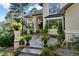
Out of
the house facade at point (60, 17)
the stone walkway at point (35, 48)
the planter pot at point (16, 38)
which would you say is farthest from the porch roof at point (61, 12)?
the planter pot at point (16, 38)

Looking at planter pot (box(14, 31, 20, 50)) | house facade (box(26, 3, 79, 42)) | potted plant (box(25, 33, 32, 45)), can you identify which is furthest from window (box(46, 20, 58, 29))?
planter pot (box(14, 31, 20, 50))

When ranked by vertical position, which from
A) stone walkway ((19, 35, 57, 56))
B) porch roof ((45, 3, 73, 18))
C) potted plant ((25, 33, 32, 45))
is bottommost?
stone walkway ((19, 35, 57, 56))

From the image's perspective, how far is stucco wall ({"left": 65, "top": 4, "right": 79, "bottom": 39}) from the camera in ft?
8.73

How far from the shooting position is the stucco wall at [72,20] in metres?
2.66

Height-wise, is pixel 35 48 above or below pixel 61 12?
below


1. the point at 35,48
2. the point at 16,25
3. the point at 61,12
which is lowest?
the point at 35,48

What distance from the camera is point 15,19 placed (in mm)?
2697

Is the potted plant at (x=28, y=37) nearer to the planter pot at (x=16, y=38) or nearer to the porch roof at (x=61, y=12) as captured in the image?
the planter pot at (x=16, y=38)

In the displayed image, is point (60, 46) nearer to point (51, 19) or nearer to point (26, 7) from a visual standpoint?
point (51, 19)

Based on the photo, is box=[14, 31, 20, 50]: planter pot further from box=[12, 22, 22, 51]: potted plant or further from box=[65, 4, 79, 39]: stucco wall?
Result: box=[65, 4, 79, 39]: stucco wall

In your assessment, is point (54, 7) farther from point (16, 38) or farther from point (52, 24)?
point (16, 38)

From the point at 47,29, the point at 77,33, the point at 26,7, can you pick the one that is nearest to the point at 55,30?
the point at 47,29

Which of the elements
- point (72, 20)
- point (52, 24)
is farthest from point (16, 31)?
point (72, 20)

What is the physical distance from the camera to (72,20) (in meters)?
2.67
